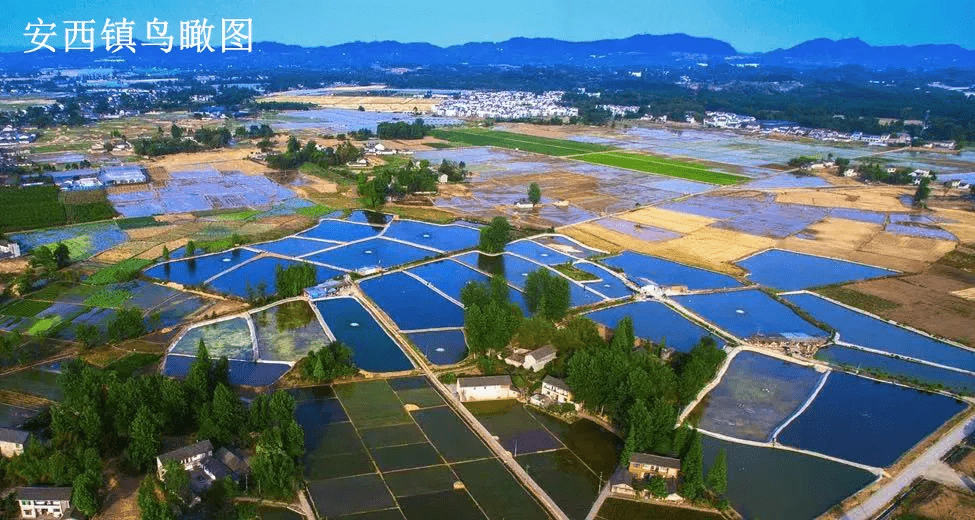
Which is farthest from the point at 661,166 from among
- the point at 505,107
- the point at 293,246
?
the point at 505,107

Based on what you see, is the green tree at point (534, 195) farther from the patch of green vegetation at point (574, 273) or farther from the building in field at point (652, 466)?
the building in field at point (652, 466)

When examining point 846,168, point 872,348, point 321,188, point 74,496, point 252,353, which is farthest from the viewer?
point 846,168

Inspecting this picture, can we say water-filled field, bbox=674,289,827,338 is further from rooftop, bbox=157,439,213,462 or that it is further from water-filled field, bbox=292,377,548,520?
rooftop, bbox=157,439,213,462

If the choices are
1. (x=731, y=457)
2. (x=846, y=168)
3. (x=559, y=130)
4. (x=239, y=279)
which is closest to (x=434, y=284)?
(x=239, y=279)

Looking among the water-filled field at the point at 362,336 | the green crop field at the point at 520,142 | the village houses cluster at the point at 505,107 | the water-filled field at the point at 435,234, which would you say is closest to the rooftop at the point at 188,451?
the water-filled field at the point at 362,336

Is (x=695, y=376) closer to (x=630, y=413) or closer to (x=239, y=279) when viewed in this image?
(x=630, y=413)

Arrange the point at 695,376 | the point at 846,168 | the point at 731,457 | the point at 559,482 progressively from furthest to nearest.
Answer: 1. the point at 846,168
2. the point at 695,376
3. the point at 731,457
4. the point at 559,482

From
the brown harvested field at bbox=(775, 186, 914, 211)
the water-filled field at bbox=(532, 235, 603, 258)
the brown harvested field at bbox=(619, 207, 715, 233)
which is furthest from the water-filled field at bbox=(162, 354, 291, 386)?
the brown harvested field at bbox=(775, 186, 914, 211)

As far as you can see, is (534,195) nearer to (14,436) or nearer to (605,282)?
(605,282)
